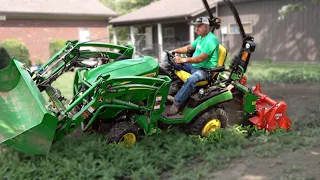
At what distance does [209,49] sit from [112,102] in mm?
1597

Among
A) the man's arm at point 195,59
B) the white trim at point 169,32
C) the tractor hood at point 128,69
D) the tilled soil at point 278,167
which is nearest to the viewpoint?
the tilled soil at point 278,167

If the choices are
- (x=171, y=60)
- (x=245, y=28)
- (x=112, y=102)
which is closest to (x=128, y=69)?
(x=112, y=102)

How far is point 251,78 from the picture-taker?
10031mm

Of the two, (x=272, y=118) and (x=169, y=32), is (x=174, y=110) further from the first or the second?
(x=169, y=32)

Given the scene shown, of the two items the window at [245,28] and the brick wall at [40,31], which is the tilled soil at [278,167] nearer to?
the window at [245,28]

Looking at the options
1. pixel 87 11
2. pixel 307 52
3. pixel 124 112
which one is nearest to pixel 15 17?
pixel 87 11

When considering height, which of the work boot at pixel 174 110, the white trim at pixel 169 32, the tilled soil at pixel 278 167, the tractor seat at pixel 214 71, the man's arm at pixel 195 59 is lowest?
the tilled soil at pixel 278 167

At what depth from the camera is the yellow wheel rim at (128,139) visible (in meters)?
4.46

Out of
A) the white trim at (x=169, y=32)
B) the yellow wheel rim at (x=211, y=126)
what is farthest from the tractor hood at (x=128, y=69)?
the white trim at (x=169, y=32)

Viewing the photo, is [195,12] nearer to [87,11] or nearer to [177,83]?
[87,11]

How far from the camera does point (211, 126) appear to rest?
16.8ft

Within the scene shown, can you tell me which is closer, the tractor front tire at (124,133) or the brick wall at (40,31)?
the tractor front tire at (124,133)

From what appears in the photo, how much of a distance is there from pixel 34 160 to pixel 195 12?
14882mm

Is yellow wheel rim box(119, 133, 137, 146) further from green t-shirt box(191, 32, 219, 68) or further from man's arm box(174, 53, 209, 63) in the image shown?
green t-shirt box(191, 32, 219, 68)
